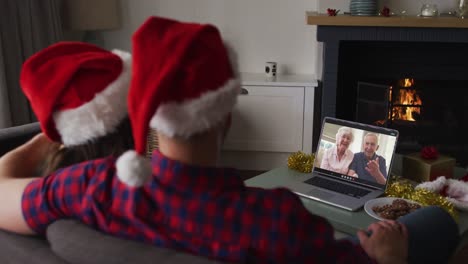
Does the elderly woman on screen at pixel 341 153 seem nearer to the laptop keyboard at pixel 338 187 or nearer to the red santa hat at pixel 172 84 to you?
the laptop keyboard at pixel 338 187

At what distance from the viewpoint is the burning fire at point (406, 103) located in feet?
10.5

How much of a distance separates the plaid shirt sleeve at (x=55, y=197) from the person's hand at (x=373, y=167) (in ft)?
3.77

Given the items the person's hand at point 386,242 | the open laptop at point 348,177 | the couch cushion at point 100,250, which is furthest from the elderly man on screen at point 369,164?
the couch cushion at point 100,250

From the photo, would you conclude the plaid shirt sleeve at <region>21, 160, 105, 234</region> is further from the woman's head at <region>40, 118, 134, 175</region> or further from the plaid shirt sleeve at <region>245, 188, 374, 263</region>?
the plaid shirt sleeve at <region>245, 188, 374, 263</region>

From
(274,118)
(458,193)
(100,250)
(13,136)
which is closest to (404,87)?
(274,118)

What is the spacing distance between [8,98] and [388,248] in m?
2.12

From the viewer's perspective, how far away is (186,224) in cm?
86

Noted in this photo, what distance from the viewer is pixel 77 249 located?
0.85 metres

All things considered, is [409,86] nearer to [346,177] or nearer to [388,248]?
[346,177]

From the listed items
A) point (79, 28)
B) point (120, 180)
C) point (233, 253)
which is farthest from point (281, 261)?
point (79, 28)

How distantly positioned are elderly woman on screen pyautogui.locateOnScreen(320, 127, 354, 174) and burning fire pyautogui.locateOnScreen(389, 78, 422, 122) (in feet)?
4.63

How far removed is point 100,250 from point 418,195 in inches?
45.2

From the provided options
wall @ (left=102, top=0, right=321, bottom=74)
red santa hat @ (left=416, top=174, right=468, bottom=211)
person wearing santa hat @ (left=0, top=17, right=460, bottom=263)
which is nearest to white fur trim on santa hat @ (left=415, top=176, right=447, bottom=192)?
red santa hat @ (left=416, top=174, right=468, bottom=211)

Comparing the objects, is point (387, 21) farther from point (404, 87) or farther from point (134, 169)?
point (134, 169)
